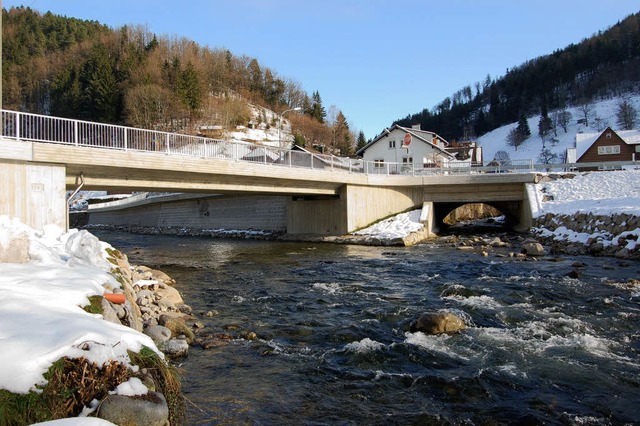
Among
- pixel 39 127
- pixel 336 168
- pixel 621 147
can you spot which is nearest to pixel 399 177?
pixel 336 168

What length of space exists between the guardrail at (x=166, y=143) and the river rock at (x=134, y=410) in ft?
43.3

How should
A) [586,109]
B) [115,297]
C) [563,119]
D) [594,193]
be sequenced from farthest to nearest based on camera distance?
[586,109]
[563,119]
[594,193]
[115,297]

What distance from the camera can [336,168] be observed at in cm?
2938

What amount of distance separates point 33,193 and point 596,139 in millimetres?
74412

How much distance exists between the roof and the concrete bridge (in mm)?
39840

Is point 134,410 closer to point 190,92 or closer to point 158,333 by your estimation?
point 158,333

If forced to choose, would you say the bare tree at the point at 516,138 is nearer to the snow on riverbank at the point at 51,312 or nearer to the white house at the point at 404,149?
the white house at the point at 404,149

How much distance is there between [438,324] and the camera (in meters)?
9.43

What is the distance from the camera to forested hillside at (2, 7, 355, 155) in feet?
226

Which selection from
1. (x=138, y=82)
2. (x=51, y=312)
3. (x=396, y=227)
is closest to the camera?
(x=51, y=312)

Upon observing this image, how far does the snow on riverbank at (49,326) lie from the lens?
4309 mm

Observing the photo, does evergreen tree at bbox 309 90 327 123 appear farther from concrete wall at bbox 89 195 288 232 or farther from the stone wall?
the stone wall

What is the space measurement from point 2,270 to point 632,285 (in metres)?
16.4

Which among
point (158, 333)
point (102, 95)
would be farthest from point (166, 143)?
point (102, 95)
